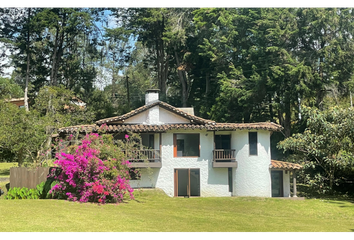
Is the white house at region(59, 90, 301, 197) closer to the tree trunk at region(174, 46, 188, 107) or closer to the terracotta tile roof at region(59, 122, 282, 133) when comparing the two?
the terracotta tile roof at region(59, 122, 282, 133)

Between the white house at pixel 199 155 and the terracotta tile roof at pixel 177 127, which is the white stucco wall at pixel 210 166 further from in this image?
the terracotta tile roof at pixel 177 127

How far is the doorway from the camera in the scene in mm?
25750

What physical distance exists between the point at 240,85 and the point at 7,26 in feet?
79.7

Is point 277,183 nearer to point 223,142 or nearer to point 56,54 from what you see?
point 223,142

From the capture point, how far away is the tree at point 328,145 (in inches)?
955

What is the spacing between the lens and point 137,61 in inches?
2142

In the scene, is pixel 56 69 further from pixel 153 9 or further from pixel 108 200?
pixel 108 200

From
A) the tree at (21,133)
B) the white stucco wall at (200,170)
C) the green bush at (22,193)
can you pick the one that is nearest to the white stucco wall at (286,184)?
the white stucco wall at (200,170)

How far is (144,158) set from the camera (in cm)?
2459

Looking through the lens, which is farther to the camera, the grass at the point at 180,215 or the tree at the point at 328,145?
the tree at the point at 328,145

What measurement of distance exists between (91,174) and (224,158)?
363 inches

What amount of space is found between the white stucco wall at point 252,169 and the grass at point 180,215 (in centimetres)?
123

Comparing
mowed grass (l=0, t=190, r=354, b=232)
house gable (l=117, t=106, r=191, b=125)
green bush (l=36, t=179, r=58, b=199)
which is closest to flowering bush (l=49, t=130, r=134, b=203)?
green bush (l=36, t=179, r=58, b=199)
